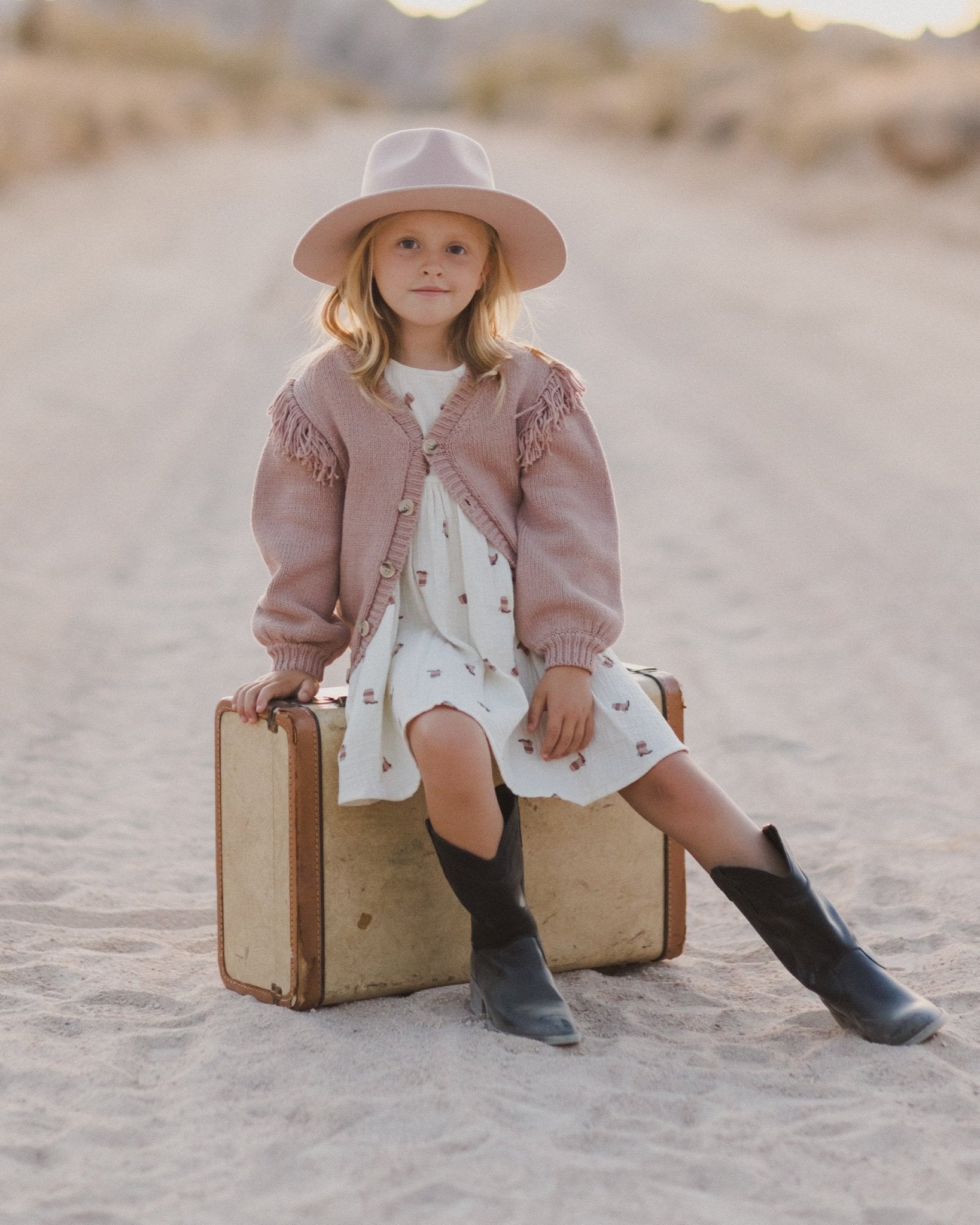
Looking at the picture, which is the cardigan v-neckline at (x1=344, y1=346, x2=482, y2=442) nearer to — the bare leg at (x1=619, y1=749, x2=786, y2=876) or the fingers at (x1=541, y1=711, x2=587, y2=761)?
the fingers at (x1=541, y1=711, x2=587, y2=761)

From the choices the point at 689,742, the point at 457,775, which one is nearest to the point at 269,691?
the point at 457,775

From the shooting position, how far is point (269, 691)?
8.90ft

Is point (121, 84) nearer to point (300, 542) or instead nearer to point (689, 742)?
point (689, 742)

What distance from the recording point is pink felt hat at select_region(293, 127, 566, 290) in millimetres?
2729

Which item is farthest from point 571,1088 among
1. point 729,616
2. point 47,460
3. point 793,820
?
point 47,460

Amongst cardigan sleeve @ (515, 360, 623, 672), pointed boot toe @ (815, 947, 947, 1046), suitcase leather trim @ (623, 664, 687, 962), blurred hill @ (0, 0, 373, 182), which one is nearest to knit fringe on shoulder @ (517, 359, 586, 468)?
cardigan sleeve @ (515, 360, 623, 672)

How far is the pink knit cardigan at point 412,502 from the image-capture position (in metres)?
2.72

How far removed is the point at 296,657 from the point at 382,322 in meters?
0.69

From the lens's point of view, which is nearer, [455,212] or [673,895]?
[455,212]

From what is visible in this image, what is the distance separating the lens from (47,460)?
7789mm

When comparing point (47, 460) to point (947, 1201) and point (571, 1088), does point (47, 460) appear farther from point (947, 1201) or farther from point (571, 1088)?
point (947, 1201)

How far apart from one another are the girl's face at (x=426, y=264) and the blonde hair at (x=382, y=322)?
46 millimetres

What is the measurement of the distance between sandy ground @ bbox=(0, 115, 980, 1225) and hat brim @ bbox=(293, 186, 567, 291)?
368 mm

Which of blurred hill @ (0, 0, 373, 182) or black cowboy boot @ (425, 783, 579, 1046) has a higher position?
blurred hill @ (0, 0, 373, 182)
